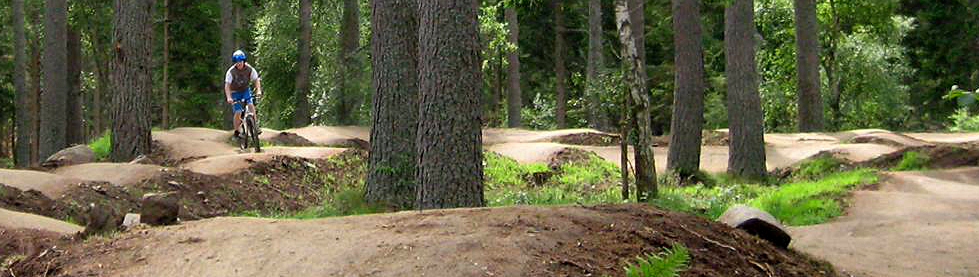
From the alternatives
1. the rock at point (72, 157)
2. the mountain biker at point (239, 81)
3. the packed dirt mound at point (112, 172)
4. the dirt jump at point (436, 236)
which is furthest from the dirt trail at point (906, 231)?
the rock at point (72, 157)

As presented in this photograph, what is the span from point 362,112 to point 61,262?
22.2 m

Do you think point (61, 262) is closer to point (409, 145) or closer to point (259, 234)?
point (259, 234)

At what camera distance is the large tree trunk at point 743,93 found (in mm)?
18391

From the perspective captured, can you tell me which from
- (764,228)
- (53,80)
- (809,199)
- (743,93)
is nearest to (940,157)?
(743,93)

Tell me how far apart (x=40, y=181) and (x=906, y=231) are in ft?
33.8

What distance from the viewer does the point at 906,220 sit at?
13.2m

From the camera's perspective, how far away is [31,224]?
1061cm

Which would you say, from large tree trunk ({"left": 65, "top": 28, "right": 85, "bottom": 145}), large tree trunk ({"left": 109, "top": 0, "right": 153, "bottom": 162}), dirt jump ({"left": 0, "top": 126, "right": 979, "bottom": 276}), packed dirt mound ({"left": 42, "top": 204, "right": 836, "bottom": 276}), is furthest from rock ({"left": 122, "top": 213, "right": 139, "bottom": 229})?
large tree trunk ({"left": 65, "top": 28, "right": 85, "bottom": 145})

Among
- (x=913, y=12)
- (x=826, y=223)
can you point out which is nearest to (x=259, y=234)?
(x=826, y=223)

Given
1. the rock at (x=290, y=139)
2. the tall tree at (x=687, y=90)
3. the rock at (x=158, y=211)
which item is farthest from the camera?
the rock at (x=290, y=139)

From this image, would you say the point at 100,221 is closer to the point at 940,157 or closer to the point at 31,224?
the point at 31,224

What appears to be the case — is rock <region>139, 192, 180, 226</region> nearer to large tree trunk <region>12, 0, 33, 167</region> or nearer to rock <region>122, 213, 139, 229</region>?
rock <region>122, 213, 139, 229</region>

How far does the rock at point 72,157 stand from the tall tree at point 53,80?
6.77m

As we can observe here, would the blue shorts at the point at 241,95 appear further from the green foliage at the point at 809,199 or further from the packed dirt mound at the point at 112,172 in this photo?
the green foliage at the point at 809,199
